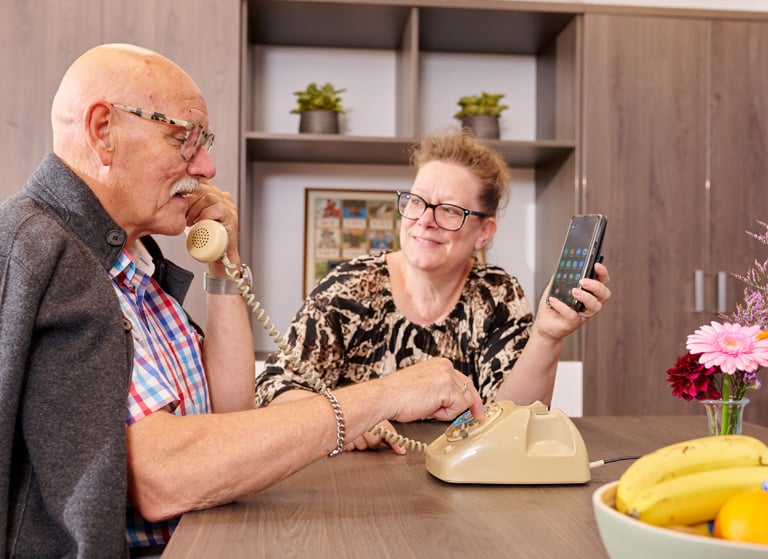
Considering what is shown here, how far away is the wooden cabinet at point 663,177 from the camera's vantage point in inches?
124

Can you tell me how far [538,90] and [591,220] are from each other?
2.11 metres

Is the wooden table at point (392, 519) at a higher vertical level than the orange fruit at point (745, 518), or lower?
lower

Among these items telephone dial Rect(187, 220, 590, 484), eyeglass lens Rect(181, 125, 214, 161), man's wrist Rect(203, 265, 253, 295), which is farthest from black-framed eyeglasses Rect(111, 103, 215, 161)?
telephone dial Rect(187, 220, 590, 484)

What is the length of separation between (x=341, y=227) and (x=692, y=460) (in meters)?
2.81

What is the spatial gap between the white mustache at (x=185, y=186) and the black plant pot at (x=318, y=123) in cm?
185

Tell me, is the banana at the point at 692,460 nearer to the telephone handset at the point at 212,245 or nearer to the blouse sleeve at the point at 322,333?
→ the telephone handset at the point at 212,245

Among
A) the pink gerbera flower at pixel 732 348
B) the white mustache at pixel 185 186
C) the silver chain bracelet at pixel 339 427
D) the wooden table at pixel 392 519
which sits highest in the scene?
the white mustache at pixel 185 186

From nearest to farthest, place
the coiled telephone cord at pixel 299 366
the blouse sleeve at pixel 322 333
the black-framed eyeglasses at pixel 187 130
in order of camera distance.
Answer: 1. the black-framed eyeglasses at pixel 187 130
2. the coiled telephone cord at pixel 299 366
3. the blouse sleeve at pixel 322 333

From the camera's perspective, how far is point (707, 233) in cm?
319

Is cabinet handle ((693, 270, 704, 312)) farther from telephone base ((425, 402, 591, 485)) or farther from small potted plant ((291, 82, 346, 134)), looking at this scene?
telephone base ((425, 402, 591, 485))

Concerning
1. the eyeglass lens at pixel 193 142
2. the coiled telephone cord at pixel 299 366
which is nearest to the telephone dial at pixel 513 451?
the coiled telephone cord at pixel 299 366

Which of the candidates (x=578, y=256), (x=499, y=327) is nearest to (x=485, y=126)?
(x=499, y=327)

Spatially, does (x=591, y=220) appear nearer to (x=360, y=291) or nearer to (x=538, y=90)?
(x=360, y=291)

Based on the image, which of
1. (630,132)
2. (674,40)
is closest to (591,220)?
(630,132)
